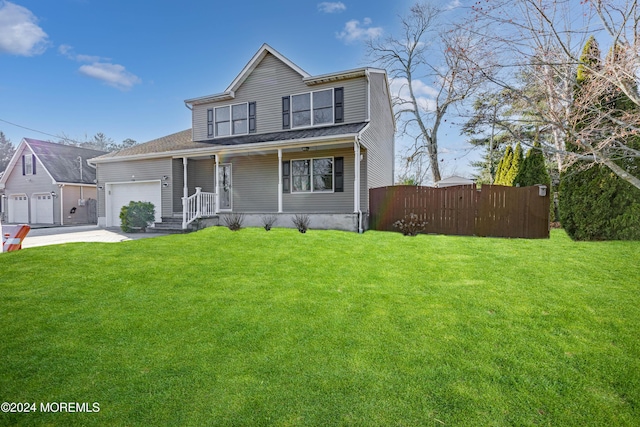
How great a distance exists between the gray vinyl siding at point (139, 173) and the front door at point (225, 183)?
2.18 m

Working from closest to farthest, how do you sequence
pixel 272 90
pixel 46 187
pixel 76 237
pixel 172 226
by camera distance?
pixel 76 237 < pixel 172 226 < pixel 272 90 < pixel 46 187

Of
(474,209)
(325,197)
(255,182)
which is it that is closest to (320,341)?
(474,209)

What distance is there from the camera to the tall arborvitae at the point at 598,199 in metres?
7.43

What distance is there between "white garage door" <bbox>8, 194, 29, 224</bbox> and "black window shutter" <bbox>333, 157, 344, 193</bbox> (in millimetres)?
23452

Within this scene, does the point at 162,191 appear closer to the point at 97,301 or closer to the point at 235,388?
the point at 97,301

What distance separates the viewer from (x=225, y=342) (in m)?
2.98

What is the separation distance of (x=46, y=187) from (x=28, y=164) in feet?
9.12

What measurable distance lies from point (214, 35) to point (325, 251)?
13.2m

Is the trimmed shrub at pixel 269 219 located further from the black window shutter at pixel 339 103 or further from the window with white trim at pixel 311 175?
the black window shutter at pixel 339 103

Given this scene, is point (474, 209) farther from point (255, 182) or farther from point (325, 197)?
point (255, 182)

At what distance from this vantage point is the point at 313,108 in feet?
43.0

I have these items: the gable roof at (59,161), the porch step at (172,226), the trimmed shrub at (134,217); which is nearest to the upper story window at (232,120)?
the porch step at (172,226)

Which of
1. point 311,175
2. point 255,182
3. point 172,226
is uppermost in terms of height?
point 311,175

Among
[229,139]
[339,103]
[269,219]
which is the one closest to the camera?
[269,219]
